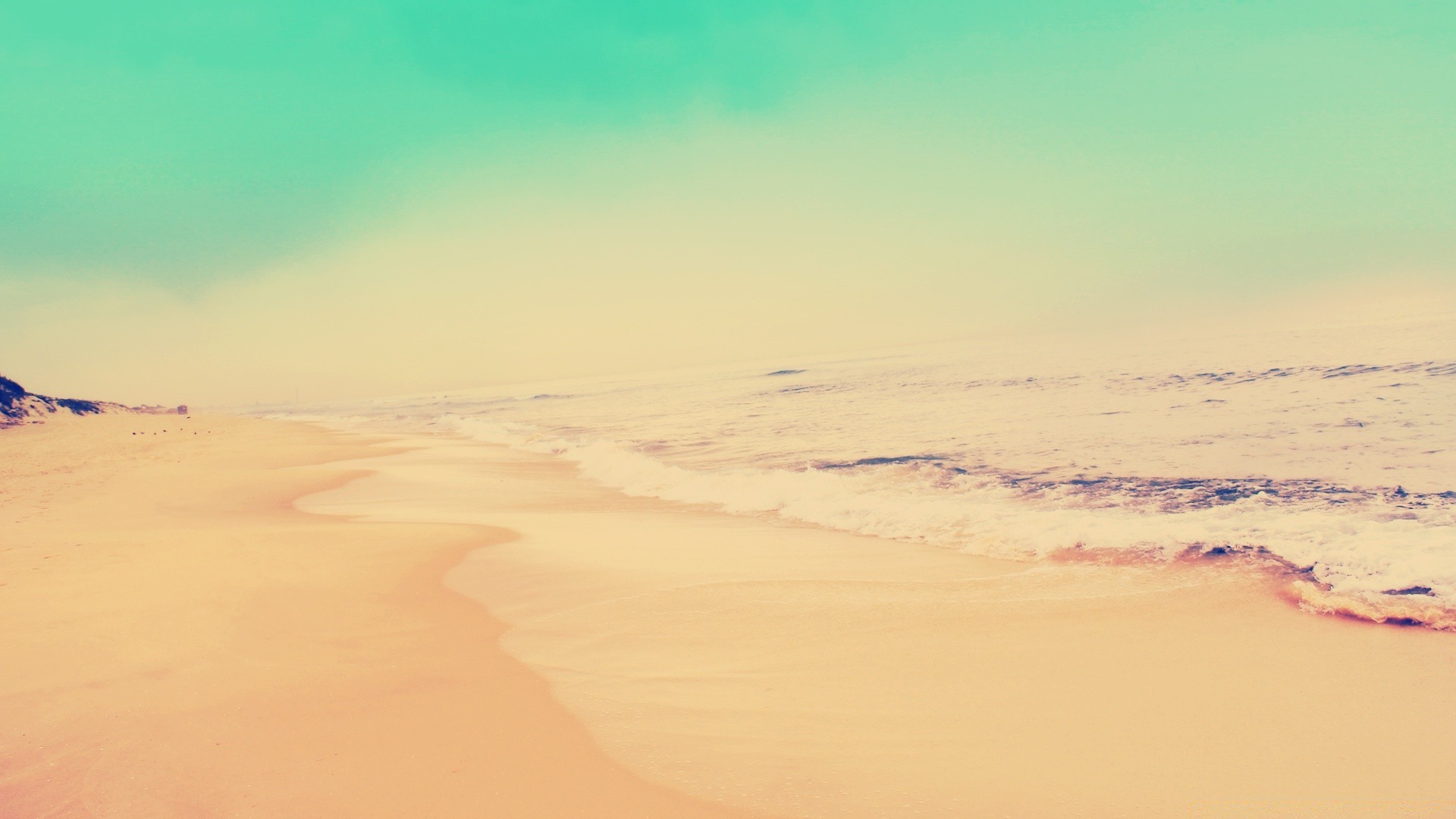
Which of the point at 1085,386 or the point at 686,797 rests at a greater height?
the point at 1085,386

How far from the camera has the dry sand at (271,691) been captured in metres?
3.03

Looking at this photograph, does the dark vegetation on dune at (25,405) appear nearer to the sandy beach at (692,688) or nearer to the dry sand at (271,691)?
the dry sand at (271,691)

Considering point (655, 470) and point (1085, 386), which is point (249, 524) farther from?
point (1085, 386)

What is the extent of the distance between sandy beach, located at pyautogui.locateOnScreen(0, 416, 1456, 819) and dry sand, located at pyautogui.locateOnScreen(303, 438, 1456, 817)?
20 mm

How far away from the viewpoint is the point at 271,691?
13.4ft

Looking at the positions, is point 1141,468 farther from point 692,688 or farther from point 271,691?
point 271,691

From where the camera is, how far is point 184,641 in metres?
4.84

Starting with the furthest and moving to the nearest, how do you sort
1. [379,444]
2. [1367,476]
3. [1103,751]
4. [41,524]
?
A: 1. [379,444]
2. [41,524]
3. [1367,476]
4. [1103,751]

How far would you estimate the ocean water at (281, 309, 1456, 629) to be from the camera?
6.23 m

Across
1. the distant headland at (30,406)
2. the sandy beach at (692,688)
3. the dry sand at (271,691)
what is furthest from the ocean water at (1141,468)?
the distant headland at (30,406)

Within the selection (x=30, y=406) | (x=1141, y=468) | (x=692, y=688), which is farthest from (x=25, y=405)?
(x=1141, y=468)

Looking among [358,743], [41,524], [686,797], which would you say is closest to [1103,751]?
[686,797]

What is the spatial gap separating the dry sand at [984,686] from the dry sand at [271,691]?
0.37 metres

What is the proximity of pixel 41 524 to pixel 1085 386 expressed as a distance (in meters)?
28.4
